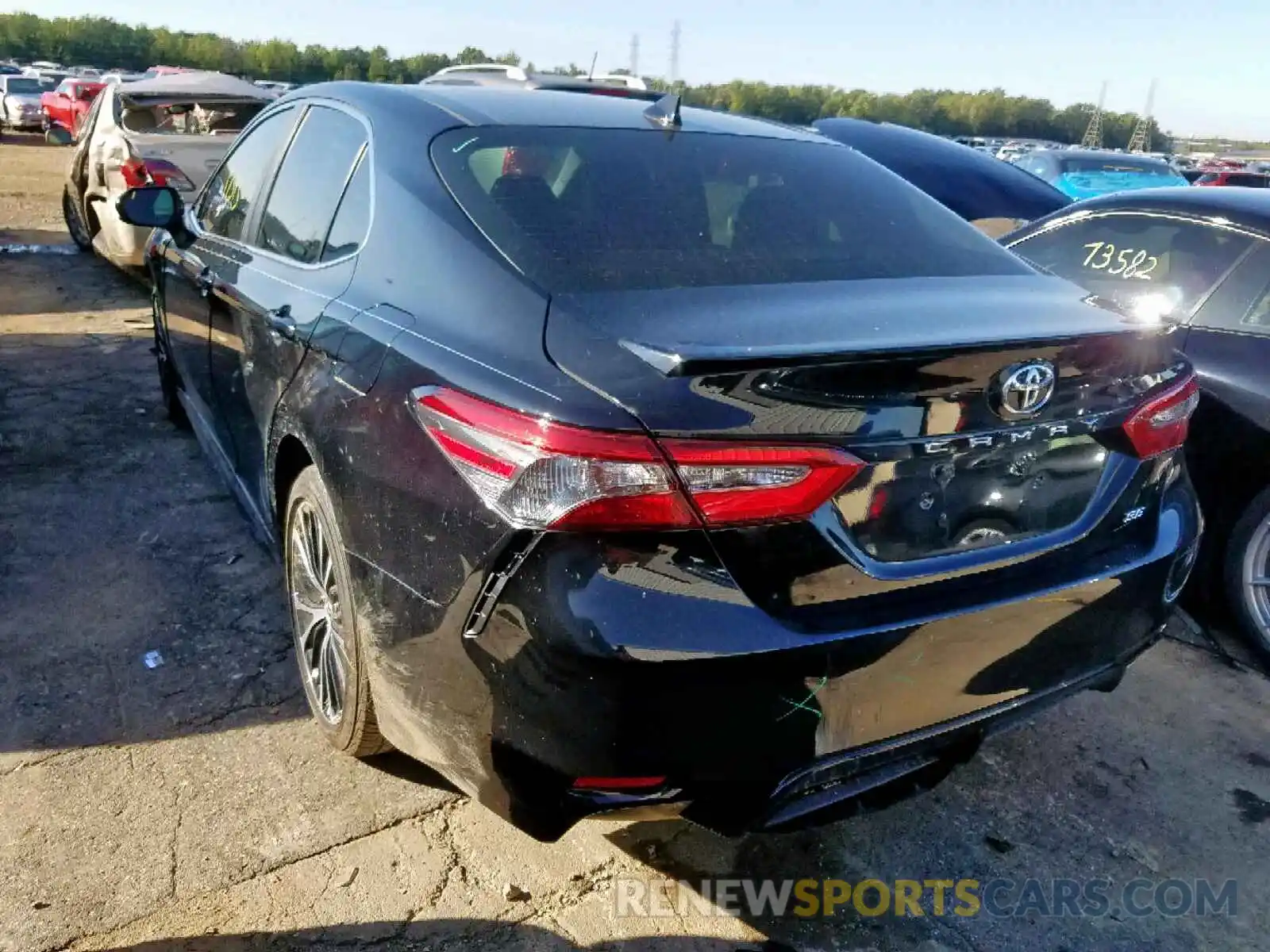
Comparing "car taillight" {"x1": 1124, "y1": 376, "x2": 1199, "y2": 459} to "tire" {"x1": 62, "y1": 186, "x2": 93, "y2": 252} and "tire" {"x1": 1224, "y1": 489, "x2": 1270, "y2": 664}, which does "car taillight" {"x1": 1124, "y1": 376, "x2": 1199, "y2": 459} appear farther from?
"tire" {"x1": 62, "y1": 186, "x2": 93, "y2": 252}

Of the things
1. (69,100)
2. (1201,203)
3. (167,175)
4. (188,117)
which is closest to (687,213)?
(1201,203)

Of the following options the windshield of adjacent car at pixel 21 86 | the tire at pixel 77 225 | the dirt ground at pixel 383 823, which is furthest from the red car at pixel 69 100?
the dirt ground at pixel 383 823

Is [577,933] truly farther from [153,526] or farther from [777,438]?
[153,526]

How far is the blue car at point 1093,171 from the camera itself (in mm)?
12055

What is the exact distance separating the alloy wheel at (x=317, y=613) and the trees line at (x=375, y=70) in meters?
70.8

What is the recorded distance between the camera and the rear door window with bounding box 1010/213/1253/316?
393 centimetres

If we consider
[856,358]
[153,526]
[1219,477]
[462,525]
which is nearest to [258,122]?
[153,526]

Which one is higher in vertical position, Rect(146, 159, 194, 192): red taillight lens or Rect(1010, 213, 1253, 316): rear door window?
Rect(1010, 213, 1253, 316): rear door window

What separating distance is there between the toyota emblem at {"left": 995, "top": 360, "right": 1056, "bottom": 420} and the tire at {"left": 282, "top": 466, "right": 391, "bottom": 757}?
4.62 feet

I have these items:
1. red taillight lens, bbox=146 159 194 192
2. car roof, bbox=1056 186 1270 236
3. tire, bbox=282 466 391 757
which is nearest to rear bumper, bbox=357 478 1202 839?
tire, bbox=282 466 391 757

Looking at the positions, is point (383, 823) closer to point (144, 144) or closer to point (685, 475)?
point (685, 475)

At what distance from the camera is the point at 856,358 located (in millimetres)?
1856

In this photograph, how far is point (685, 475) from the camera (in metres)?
1.77

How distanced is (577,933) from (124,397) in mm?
4389
